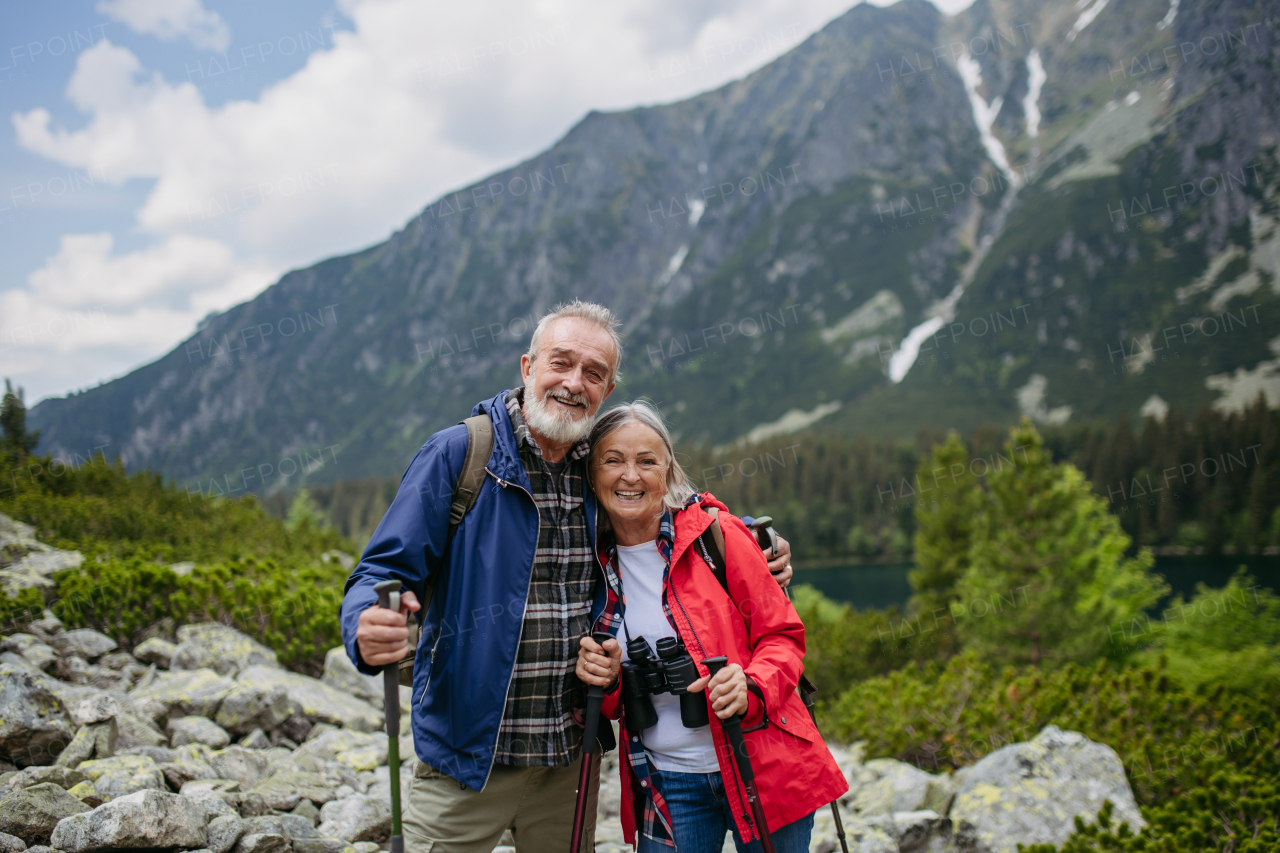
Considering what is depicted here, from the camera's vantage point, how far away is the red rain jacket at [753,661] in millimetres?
2836

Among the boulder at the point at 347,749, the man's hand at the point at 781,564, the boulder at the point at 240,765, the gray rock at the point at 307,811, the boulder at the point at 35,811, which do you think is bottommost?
the boulder at the point at 347,749

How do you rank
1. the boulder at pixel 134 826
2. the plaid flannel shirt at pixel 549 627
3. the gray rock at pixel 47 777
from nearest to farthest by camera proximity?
the plaid flannel shirt at pixel 549 627, the boulder at pixel 134 826, the gray rock at pixel 47 777

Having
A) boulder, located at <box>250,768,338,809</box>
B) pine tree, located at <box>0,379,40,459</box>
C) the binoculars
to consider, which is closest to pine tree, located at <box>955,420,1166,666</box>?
boulder, located at <box>250,768,338,809</box>

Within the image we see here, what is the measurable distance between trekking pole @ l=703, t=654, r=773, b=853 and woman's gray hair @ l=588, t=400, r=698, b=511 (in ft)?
2.51

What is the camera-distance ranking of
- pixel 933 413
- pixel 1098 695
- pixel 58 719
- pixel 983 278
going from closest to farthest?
pixel 58 719, pixel 1098 695, pixel 933 413, pixel 983 278

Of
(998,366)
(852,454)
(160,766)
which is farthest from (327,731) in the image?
(998,366)

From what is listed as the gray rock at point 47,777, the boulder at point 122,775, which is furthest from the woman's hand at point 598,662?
the gray rock at point 47,777

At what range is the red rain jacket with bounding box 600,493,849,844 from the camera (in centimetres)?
284

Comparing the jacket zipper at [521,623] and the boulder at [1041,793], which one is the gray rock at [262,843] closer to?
the jacket zipper at [521,623]

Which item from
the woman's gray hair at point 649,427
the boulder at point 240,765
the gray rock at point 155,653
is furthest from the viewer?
the gray rock at point 155,653

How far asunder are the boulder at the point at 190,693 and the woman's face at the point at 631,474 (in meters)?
5.10

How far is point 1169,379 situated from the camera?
132m

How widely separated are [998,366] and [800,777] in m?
186

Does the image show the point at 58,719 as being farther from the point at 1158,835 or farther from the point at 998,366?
the point at 998,366
